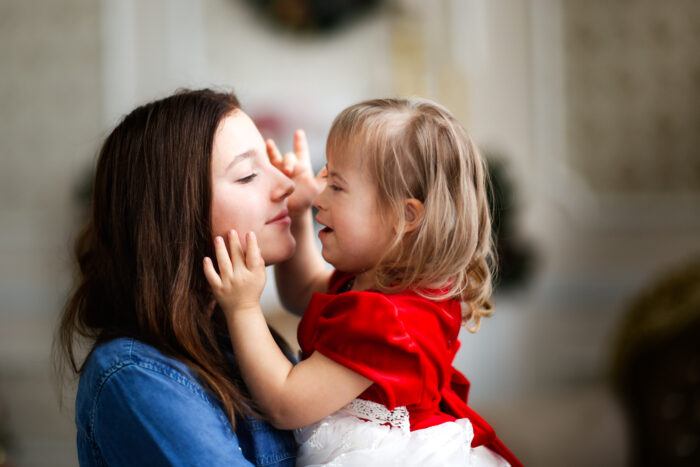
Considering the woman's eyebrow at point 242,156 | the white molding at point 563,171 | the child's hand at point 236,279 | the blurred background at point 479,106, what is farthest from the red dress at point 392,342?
the white molding at point 563,171

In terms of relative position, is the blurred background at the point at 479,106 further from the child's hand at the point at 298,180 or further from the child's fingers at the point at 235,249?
the child's fingers at the point at 235,249

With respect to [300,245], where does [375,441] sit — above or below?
below

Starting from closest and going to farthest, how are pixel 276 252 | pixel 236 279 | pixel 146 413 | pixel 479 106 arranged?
pixel 146 413
pixel 236 279
pixel 276 252
pixel 479 106

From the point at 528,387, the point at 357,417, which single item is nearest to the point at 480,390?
the point at 528,387

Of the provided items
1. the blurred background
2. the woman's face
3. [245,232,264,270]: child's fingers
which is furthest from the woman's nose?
the blurred background

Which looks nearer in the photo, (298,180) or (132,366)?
(132,366)

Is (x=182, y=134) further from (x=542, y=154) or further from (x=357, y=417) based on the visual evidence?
(x=542, y=154)

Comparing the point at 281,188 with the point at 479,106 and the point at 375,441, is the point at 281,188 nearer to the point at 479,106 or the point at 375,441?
the point at 375,441

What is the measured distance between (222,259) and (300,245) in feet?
1.18

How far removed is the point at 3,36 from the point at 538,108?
9.22 ft

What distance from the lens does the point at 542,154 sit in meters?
4.11

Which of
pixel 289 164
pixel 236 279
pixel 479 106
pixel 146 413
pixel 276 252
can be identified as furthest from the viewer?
pixel 479 106

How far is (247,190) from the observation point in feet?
3.81

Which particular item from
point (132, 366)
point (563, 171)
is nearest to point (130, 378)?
point (132, 366)
